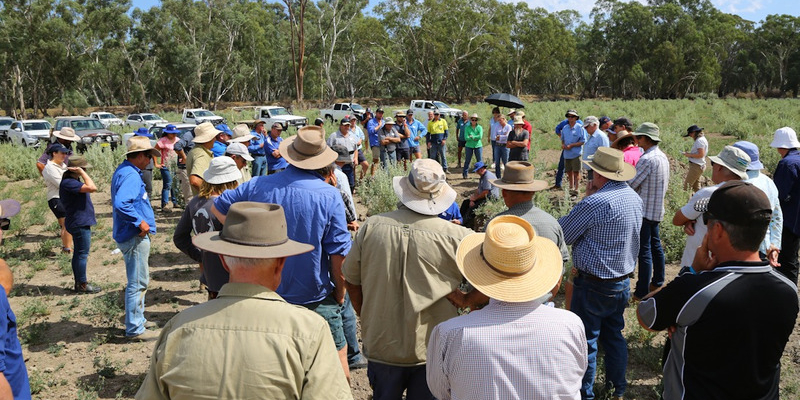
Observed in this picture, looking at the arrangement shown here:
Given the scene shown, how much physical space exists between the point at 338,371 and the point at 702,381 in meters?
1.73

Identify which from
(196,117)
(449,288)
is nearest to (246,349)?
(449,288)

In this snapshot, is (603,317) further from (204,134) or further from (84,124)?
(84,124)

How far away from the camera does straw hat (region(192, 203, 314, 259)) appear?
2061 millimetres

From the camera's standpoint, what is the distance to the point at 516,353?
214 centimetres

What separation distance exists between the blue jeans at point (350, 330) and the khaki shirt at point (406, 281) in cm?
144

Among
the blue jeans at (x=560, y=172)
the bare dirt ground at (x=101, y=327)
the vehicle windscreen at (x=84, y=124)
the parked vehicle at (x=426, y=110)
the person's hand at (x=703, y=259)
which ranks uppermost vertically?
the parked vehicle at (x=426, y=110)

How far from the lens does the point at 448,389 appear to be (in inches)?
92.7

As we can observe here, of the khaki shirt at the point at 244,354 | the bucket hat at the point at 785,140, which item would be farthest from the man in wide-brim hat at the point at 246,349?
the bucket hat at the point at 785,140

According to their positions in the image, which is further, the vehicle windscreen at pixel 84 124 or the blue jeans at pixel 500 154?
the vehicle windscreen at pixel 84 124

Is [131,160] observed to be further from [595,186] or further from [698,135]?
[698,135]

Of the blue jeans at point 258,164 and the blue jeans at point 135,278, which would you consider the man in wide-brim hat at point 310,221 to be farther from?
the blue jeans at point 258,164

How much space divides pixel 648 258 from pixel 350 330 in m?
3.28

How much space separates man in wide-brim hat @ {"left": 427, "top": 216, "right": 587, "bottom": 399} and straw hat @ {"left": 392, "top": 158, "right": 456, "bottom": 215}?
2.60 feet

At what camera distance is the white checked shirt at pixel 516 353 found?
2.14 metres
